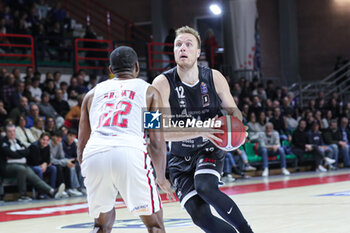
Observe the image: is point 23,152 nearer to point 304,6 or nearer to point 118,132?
point 118,132

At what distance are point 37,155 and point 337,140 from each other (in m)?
9.46

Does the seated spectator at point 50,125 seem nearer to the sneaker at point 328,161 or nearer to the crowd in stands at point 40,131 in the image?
the crowd in stands at point 40,131

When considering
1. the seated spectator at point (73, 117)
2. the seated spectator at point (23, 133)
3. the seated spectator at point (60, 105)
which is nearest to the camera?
the seated spectator at point (23, 133)

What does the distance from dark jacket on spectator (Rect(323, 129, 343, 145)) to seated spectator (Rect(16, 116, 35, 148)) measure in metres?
8.96

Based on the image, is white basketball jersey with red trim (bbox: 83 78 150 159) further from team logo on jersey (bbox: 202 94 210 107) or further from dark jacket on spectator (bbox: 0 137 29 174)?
dark jacket on spectator (bbox: 0 137 29 174)

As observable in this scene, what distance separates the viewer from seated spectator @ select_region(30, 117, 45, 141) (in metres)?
11.8

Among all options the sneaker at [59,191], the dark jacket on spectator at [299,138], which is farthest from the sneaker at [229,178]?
the sneaker at [59,191]

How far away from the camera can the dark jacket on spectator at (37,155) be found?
1118 cm

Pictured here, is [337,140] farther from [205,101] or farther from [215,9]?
[205,101]

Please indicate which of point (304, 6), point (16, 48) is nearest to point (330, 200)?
point (16, 48)

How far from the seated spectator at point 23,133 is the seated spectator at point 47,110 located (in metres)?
0.99

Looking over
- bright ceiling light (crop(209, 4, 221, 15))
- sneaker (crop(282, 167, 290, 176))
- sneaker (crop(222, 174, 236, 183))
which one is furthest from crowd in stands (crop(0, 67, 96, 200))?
bright ceiling light (crop(209, 4, 221, 15))

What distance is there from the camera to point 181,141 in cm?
469

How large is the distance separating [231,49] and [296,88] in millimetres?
4313
